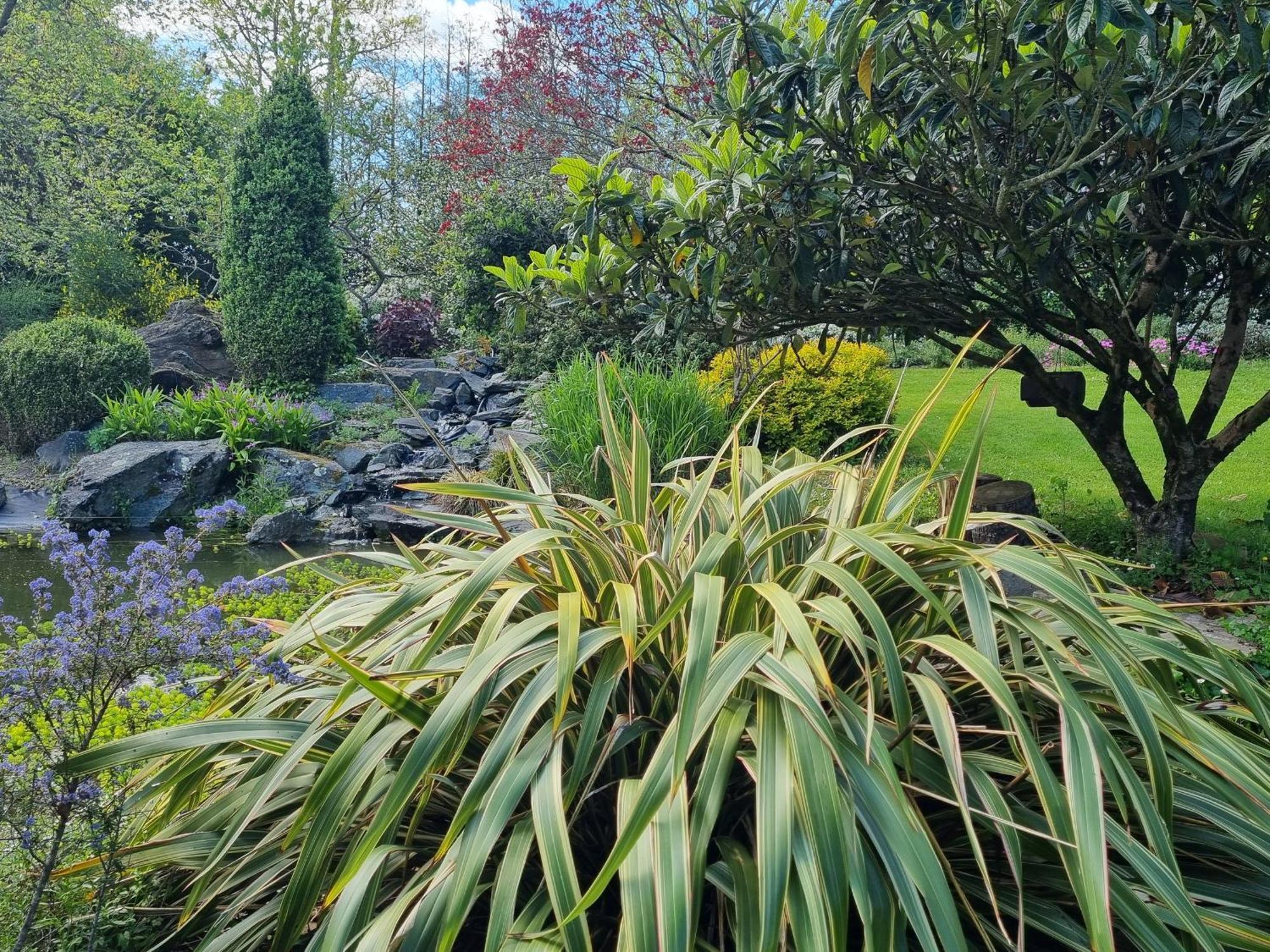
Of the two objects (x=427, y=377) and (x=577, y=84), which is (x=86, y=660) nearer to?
(x=577, y=84)

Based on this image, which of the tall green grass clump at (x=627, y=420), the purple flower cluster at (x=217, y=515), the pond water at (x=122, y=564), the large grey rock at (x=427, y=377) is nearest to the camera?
the purple flower cluster at (x=217, y=515)

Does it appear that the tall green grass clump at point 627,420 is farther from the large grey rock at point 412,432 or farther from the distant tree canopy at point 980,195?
the large grey rock at point 412,432

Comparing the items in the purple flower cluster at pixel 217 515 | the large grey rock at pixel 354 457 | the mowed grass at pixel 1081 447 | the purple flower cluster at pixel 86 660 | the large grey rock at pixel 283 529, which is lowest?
the large grey rock at pixel 283 529

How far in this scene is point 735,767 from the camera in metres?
1.58

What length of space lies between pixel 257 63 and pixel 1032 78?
18.1m

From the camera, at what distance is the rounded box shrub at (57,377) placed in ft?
33.8

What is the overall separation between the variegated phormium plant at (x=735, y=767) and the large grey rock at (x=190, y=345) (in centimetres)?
1159

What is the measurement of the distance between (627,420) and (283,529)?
10.3 ft

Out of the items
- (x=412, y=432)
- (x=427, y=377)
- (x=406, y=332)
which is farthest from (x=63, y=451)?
(x=406, y=332)

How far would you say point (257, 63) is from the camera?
17.2 meters

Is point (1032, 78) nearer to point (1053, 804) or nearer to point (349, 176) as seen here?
point (1053, 804)

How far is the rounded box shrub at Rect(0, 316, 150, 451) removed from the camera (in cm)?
1029

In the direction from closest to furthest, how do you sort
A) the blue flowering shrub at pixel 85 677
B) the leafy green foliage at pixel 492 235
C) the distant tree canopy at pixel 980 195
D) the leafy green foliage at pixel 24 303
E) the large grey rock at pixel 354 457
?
1. the blue flowering shrub at pixel 85 677
2. the distant tree canopy at pixel 980 195
3. the large grey rock at pixel 354 457
4. the leafy green foliage at pixel 492 235
5. the leafy green foliage at pixel 24 303

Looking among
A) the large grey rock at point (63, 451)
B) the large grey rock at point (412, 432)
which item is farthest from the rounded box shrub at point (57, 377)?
the large grey rock at point (412, 432)
